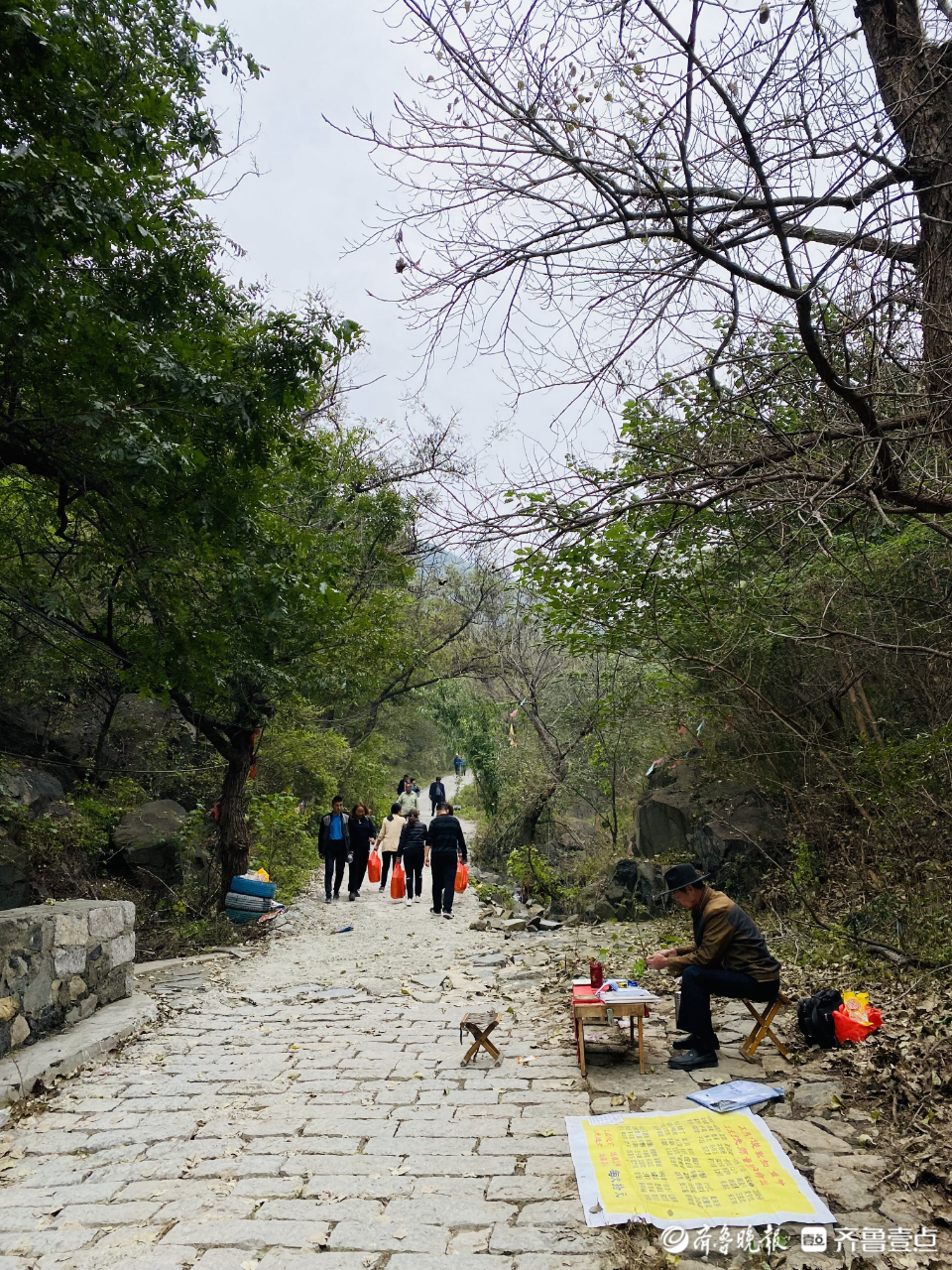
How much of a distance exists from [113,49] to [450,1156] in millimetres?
8148

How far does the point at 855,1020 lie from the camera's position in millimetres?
5559

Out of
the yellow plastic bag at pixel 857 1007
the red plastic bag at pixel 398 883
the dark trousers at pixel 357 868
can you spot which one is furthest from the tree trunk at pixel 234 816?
the yellow plastic bag at pixel 857 1007

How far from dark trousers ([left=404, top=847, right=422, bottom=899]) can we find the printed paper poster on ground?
11391 millimetres

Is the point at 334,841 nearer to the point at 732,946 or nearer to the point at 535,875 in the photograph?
the point at 535,875

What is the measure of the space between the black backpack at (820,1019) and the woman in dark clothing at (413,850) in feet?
34.1

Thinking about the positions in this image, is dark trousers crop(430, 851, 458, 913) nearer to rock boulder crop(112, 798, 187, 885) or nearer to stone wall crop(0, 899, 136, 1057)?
rock boulder crop(112, 798, 187, 885)

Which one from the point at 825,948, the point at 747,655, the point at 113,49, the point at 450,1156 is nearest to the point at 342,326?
the point at 113,49

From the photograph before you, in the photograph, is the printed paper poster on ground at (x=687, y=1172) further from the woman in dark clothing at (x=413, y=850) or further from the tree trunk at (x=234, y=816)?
the woman in dark clothing at (x=413, y=850)

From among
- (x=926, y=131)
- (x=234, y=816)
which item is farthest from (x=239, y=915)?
(x=926, y=131)

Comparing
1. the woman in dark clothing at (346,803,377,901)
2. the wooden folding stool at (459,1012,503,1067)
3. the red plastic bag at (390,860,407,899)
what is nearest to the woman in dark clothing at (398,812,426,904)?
the red plastic bag at (390,860,407,899)

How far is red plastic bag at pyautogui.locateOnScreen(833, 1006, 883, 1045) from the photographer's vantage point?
5.52m

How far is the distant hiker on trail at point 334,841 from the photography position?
1516cm

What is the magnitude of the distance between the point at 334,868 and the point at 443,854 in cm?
309

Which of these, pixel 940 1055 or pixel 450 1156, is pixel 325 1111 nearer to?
pixel 450 1156
